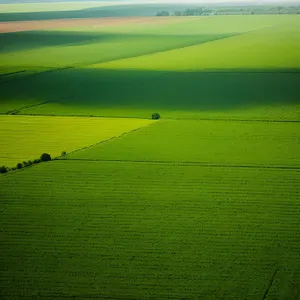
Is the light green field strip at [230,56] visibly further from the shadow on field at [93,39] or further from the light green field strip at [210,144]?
the light green field strip at [210,144]

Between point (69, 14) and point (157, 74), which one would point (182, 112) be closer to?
point (157, 74)

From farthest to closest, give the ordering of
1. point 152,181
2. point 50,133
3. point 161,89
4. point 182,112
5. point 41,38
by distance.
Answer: point 41,38
point 161,89
point 182,112
point 50,133
point 152,181

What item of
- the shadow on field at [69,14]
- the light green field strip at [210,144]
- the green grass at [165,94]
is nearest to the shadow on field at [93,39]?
the green grass at [165,94]

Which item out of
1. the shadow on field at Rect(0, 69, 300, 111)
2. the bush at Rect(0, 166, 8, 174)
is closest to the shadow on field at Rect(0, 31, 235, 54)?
the shadow on field at Rect(0, 69, 300, 111)

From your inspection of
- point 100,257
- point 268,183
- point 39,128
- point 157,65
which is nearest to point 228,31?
point 157,65

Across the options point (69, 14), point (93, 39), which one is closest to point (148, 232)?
point (93, 39)

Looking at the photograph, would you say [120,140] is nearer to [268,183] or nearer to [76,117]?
[76,117]
